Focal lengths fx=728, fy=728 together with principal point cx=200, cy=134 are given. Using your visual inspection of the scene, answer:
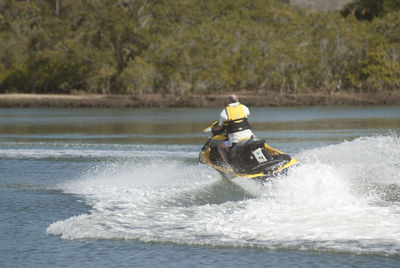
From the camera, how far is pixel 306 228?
33.0 ft

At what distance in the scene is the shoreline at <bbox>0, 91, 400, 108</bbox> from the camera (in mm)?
73312

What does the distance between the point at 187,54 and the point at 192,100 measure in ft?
16.1

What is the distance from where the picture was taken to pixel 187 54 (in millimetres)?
75875

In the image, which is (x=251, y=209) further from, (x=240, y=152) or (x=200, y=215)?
(x=240, y=152)

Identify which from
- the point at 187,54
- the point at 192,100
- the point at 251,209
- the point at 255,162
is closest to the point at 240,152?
the point at 255,162

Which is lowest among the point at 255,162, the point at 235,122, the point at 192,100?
the point at 192,100

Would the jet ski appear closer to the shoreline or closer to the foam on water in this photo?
the foam on water

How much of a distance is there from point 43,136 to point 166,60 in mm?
44614

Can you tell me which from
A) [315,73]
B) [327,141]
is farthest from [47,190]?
[315,73]

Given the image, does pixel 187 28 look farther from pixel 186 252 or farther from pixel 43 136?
pixel 186 252

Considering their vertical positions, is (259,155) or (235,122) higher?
(235,122)

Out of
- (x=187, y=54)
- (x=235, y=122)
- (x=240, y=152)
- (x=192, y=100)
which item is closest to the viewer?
(x=240, y=152)

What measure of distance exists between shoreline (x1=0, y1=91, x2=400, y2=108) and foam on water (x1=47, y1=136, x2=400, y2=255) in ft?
187

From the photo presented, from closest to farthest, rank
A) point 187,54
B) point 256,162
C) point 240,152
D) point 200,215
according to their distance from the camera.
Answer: point 200,215, point 256,162, point 240,152, point 187,54
